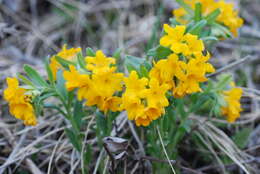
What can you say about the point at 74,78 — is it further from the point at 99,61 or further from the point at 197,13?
the point at 197,13

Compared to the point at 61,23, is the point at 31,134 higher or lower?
lower

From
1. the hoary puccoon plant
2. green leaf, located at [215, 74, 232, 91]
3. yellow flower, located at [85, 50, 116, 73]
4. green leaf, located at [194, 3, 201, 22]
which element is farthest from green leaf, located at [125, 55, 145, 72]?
green leaf, located at [215, 74, 232, 91]

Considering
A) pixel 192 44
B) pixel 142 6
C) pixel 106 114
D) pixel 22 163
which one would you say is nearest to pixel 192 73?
pixel 192 44

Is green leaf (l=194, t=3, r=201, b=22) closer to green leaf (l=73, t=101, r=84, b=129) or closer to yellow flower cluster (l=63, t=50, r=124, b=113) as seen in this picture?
yellow flower cluster (l=63, t=50, r=124, b=113)

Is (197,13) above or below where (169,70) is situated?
above

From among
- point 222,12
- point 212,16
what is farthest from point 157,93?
point 222,12

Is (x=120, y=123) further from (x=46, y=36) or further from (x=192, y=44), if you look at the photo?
(x=46, y=36)
